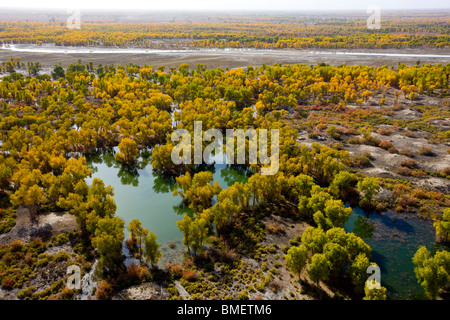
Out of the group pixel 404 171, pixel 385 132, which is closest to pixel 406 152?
pixel 404 171

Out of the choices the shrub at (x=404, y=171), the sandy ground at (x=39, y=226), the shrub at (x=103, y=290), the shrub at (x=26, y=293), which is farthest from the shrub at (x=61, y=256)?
the shrub at (x=404, y=171)

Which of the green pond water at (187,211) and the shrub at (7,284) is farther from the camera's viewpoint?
the green pond water at (187,211)

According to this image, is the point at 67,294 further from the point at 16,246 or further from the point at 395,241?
the point at 395,241

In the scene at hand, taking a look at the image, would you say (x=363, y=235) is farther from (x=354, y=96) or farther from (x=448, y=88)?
(x=448, y=88)

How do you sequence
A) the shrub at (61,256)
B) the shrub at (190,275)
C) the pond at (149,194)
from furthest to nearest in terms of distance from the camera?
the pond at (149,194), the shrub at (61,256), the shrub at (190,275)

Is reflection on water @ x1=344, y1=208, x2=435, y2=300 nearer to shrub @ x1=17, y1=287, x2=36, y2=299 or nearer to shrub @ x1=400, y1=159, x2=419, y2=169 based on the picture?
shrub @ x1=400, y1=159, x2=419, y2=169

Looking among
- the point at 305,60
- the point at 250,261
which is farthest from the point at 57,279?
the point at 305,60

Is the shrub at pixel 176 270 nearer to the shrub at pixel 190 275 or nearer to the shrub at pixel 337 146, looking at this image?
the shrub at pixel 190 275
